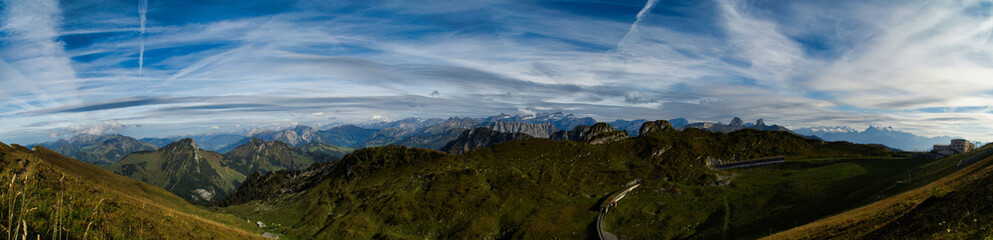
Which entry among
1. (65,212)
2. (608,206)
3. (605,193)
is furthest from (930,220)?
(605,193)

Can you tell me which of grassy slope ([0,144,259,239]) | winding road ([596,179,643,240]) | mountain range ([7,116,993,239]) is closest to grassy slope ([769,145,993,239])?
mountain range ([7,116,993,239])

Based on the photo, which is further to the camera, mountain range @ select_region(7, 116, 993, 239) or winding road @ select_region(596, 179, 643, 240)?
winding road @ select_region(596, 179, 643, 240)

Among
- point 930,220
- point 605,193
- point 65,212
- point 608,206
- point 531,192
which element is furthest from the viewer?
point 531,192

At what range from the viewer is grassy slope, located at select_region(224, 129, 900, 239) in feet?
350

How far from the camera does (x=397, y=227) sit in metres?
125

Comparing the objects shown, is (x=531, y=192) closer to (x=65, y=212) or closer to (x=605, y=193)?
(x=605, y=193)

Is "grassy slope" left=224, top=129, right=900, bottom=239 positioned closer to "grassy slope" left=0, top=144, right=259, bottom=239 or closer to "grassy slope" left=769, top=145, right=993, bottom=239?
"grassy slope" left=769, top=145, right=993, bottom=239

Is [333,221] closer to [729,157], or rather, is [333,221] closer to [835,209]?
[835,209]

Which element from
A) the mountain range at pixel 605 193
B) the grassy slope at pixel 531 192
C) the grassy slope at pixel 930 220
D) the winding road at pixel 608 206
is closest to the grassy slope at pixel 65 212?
the mountain range at pixel 605 193

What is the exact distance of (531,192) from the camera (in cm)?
13538

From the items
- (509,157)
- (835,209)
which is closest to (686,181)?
(835,209)

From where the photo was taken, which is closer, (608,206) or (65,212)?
(65,212)

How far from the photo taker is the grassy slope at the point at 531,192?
106812 millimetres

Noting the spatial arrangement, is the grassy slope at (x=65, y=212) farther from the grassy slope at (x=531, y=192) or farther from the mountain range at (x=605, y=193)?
the grassy slope at (x=531, y=192)
